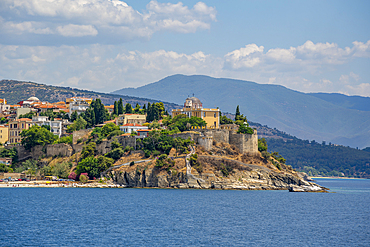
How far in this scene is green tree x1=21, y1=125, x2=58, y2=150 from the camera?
94.7 metres

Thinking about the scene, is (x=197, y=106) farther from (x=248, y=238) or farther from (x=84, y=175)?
(x=248, y=238)

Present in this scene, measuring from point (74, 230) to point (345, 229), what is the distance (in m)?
25.3

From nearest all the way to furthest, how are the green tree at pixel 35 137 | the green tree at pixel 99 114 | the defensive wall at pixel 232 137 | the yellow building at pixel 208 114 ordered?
the defensive wall at pixel 232 137
the green tree at pixel 35 137
the yellow building at pixel 208 114
the green tree at pixel 99 114

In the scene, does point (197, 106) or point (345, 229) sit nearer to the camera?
point (345, 229)

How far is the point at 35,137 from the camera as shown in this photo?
310 ft

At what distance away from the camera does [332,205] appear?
66.5 metres

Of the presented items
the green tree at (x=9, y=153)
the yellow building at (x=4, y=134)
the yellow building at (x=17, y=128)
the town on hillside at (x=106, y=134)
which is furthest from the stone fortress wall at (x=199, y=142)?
the yellow building at (x=4, y=134)

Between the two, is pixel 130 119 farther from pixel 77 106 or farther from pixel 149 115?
pixel 77 106

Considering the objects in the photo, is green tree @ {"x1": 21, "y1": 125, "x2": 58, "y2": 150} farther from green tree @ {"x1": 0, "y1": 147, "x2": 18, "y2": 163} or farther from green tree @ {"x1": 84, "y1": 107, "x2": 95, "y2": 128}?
green tree @ {"x1": 84, "y1": 107, "x2": 95, "y2": 128}

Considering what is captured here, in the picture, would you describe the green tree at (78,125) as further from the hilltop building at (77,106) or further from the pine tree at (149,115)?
the pine tree at (149,115)

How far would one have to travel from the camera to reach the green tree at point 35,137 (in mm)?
94688

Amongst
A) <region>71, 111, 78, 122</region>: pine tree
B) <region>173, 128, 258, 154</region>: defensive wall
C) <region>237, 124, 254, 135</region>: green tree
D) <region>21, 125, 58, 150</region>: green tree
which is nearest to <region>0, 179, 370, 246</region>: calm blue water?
<region>173, 128, 258, 154</region>: defensive wall

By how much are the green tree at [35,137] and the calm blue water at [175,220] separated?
2278 centimetres

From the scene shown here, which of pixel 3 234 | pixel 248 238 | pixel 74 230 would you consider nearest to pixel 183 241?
pixel 248 238
